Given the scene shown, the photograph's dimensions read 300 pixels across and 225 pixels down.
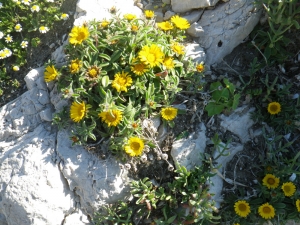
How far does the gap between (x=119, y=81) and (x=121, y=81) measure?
0.02 metres

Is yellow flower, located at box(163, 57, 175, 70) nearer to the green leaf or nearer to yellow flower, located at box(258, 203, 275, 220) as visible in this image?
the green leaf

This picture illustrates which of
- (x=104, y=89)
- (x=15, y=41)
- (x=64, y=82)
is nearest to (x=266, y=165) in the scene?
(x=104, y=89)

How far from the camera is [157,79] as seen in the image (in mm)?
3811

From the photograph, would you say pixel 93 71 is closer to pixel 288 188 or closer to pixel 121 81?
pixel 121 81

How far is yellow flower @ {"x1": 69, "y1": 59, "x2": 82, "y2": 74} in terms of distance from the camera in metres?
3.64

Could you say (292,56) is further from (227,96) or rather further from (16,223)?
(16,223)

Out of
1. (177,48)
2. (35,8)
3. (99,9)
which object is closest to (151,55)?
(177,48)

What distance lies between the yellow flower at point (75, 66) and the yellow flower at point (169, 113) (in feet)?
2.92

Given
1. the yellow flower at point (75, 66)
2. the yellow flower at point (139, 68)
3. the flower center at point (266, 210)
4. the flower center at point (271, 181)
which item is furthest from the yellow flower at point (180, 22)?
the flower center at point (266, 210)

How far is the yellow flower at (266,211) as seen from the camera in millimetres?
3545

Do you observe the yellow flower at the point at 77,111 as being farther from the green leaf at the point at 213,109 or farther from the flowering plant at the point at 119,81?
the green leaf at the point at 213,109

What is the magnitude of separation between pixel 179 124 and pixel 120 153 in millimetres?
667

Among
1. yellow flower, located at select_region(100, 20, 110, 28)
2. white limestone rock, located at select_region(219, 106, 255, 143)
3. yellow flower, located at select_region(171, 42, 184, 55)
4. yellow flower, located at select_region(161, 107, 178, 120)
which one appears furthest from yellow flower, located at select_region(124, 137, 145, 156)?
yellow flower, located at select_region(100, 20, 110, 28)

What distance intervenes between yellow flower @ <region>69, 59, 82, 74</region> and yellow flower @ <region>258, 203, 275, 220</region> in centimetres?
213
